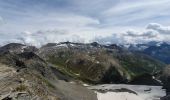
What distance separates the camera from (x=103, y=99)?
154750mm

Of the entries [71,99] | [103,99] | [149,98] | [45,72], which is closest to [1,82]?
[71,99]

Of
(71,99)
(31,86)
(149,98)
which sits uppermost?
(31,86)

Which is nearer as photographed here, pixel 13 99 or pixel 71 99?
pixel 13 99

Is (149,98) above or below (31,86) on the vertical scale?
below

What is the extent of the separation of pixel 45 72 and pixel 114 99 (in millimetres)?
34667

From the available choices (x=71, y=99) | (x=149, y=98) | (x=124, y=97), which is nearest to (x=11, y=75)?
(x=71, y=99)

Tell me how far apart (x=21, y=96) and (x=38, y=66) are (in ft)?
341

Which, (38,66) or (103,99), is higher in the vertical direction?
(38,66)

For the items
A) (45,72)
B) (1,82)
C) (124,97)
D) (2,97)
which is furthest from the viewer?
(124,97)

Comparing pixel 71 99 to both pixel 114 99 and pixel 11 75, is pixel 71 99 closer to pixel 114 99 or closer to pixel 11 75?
pixel 11 75

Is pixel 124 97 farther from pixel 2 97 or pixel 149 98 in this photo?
pixel 2 97

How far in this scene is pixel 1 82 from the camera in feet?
233

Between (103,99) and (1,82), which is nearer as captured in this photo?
(1,82)

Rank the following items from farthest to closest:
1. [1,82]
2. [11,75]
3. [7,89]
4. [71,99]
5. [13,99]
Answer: [71,99] → [11,75] → [1,82] → [7,89] → [13,99]
